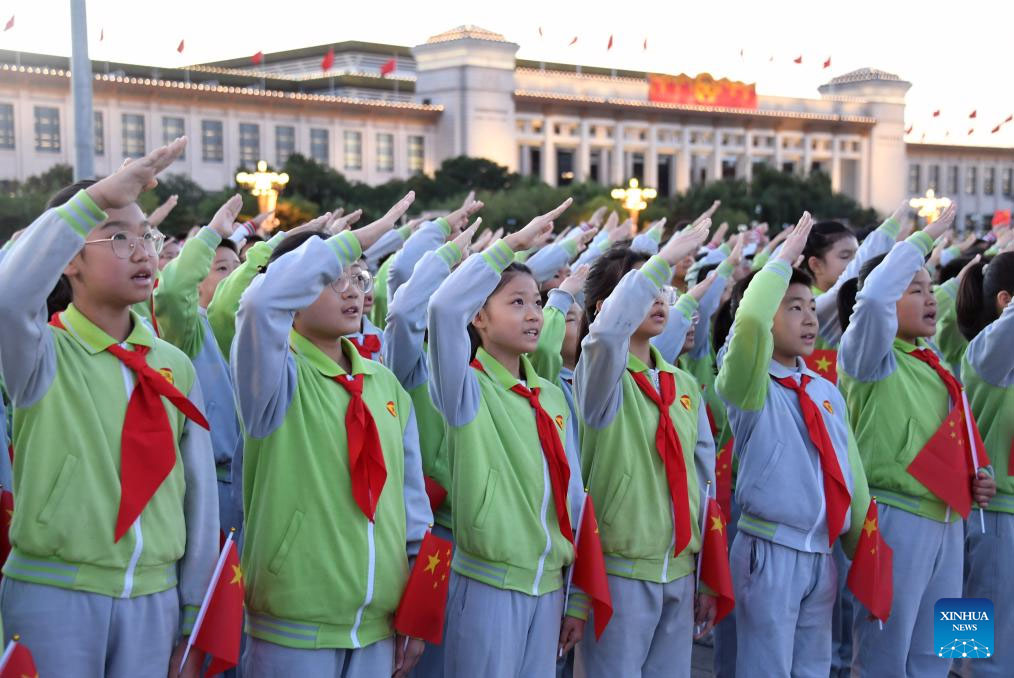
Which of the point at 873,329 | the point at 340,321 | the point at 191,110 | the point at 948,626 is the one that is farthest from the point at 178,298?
the point at 191,110

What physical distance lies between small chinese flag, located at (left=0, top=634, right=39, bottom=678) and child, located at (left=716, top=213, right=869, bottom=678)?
2.22 metres

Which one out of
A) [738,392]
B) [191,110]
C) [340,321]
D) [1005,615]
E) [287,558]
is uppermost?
[191,110]

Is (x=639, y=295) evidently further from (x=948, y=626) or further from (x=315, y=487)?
(x=948, y=626)

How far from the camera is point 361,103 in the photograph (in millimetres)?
54375

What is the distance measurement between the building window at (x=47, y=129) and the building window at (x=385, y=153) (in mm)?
14624

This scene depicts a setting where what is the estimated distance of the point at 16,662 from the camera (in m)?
2.39

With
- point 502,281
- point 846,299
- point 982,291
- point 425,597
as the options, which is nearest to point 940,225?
point 982,291

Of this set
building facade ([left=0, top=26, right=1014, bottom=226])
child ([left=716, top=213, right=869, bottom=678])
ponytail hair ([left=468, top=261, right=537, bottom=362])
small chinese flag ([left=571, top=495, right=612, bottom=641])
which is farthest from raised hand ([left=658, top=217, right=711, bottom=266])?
building facade ([left=0, top=26, right=1014, bottom=226])

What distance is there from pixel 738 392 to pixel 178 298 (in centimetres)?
196

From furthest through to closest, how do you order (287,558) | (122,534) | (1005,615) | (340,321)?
(1005,615) < (340,321) < (287,558) < (122,534)

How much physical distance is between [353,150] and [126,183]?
177 feet

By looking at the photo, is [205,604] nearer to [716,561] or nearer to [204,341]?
[716,561]

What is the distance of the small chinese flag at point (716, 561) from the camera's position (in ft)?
12.3

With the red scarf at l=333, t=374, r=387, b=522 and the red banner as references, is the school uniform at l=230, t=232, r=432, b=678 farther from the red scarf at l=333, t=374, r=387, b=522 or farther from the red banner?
the red banner
